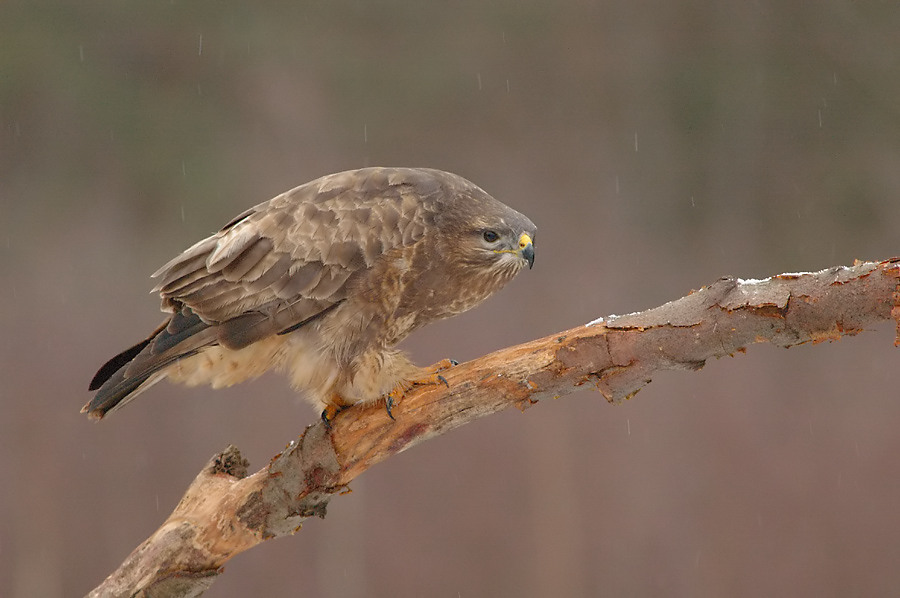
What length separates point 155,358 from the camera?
2289 millimetres

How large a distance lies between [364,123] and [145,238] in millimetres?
1133

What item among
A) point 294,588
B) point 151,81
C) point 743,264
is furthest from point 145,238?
point 743,264

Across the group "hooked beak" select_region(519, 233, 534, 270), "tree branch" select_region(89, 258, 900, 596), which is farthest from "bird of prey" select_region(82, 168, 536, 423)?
"tree branch" select_region(89, 258, 900, 596)

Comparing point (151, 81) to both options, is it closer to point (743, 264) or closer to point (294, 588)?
point (294, 588)

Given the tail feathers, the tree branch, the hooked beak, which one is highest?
the hooked beak

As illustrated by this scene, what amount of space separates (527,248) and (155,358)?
105 centimetres

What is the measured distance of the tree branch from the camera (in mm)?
1739

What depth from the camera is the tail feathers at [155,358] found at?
90.3 inches

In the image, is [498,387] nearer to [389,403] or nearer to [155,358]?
[389,403]

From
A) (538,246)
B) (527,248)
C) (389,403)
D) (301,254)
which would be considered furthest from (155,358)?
(538,246)

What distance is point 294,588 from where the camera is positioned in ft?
12.2

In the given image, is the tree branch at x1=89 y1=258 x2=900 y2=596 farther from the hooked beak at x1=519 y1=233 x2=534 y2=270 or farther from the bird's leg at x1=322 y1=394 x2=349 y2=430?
the hooked beak at x1=519 y1=233 x2=534 y2=270

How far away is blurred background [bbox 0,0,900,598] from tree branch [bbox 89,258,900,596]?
4.37ft

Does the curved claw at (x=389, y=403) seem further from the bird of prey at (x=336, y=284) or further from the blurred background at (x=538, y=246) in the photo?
the blurred background at (x=538, y=246)
